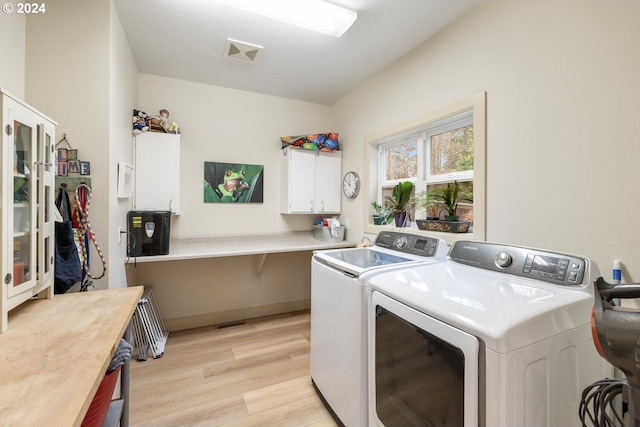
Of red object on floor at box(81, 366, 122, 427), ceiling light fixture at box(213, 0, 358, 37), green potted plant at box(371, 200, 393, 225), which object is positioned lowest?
red object on floor at box(81, 366, 122, 427)

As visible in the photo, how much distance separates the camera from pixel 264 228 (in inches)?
124

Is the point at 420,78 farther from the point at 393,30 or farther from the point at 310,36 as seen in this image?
the point at 310,36

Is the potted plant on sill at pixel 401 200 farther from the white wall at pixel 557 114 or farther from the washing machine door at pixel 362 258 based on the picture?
the white wall at pixel 557 114

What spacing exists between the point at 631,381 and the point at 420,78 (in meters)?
2.08

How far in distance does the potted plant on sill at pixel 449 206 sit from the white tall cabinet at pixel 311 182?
1293 millimetres

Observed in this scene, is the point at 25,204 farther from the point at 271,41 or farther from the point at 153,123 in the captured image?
the point at 271,41

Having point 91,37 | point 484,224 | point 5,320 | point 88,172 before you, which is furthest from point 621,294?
point 91,37

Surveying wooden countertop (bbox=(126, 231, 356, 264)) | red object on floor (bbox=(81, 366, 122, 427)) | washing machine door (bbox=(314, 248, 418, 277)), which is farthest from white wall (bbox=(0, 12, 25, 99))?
washing machine door (bbox=(314, 248, 418, 277))

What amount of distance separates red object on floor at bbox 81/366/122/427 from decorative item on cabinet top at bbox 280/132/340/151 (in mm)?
2480

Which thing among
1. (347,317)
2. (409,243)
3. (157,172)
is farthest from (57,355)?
(157,172)

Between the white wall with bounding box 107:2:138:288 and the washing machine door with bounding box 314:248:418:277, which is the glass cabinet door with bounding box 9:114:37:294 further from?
the washing machine door with bounding box 314:248:418:277

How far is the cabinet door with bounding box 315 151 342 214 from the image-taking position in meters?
3.09

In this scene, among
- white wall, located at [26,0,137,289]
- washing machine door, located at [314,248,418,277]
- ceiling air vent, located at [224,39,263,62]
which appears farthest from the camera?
ceiling air vent, located at [224,39,263,62]

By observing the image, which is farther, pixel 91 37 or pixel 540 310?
pixel 91 37
